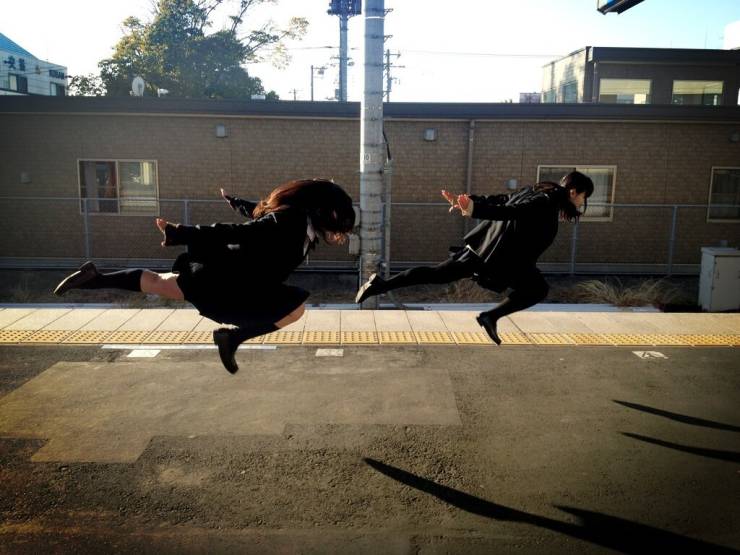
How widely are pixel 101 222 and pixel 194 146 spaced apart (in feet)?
9.07

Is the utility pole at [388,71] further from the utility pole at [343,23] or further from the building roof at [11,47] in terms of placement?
the building roof at [11,47]

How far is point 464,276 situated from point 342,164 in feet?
30.3

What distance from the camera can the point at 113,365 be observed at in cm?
688

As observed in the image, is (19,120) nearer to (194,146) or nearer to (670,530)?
(194,146)

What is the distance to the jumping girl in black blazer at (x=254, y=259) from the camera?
169 inches

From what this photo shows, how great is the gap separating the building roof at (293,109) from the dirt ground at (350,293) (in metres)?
3.62

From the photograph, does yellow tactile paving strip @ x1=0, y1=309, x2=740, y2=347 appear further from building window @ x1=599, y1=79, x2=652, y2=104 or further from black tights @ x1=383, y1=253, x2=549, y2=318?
building window @ x1=599, y1=79, x2=652, y2=104

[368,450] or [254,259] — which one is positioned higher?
[254,259]

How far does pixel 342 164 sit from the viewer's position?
13984 mm

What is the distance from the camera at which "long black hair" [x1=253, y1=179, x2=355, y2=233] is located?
441cm

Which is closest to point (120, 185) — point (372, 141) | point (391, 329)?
point (372, 141)

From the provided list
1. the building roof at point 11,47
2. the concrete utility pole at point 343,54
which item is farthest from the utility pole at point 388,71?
the building roof at point 11,47

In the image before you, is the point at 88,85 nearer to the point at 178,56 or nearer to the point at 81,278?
the point at 178,56

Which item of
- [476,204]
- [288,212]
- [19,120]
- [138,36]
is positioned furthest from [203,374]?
[138,36]
